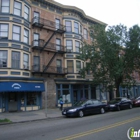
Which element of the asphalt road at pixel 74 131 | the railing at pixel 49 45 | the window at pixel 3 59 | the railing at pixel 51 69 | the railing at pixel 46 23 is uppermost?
the railing at pixel 46 23

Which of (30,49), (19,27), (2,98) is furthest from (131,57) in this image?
(2,98)

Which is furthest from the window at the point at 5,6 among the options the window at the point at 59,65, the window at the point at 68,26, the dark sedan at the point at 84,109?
the dark sedan at the point at 84,109

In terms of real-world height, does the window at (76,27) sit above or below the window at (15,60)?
above

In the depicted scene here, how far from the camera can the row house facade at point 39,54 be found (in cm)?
2012

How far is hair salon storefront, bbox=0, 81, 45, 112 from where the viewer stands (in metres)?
19.1

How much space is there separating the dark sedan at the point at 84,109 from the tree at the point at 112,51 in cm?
598

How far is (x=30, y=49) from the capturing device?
22.7m

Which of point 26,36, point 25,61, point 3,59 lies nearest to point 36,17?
point 26,36

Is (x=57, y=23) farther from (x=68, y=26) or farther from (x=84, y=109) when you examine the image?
(x=84, y=109)

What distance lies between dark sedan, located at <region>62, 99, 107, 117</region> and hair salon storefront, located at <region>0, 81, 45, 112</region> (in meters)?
6.48

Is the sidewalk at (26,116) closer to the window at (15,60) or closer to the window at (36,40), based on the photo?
the window at (15,60)

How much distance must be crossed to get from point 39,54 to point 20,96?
5890mm

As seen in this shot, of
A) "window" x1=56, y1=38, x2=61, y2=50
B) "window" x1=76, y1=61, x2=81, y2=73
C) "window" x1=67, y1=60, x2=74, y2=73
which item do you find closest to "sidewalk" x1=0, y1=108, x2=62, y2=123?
"window" x1=67, y1=60, x2=74, y2=73

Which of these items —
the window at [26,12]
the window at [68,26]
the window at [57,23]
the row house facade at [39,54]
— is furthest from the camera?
the window at [68,26]
